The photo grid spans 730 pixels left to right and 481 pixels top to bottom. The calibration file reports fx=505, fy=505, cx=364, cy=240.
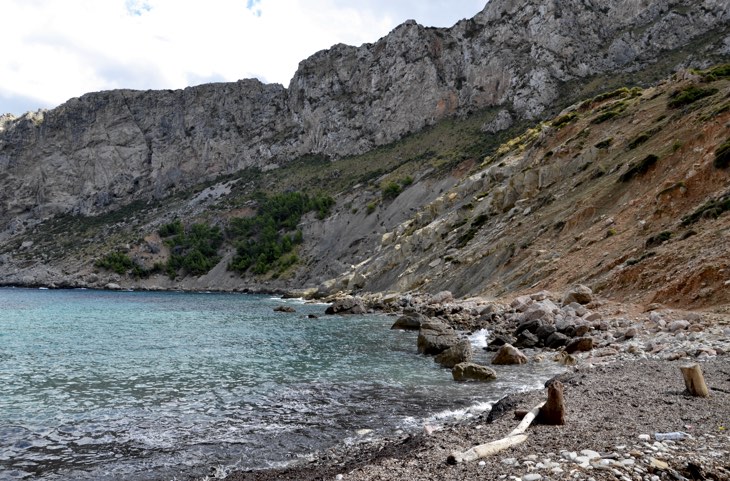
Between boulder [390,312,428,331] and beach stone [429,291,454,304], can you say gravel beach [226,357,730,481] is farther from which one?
beach stone [429,291,454,304]

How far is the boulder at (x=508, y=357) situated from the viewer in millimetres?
20812

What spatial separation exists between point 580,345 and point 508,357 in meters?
3.20

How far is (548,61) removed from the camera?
111875 millimetres

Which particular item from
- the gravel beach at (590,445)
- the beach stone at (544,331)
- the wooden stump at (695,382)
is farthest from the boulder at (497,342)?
the wooden stump at (695,382)

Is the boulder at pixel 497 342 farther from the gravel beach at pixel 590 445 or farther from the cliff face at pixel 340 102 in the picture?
the cliff face at pixel 340 102

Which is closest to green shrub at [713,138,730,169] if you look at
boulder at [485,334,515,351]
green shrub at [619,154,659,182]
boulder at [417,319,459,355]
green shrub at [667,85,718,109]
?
green shrub at [619,154,659,182]

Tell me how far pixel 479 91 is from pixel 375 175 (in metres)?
34.3

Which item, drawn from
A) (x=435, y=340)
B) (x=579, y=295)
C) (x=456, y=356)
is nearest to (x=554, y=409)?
(x=456, y=356)

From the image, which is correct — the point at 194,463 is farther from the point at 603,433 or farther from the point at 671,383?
the point at 671,383

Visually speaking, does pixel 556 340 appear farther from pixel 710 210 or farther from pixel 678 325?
pixel 710 210

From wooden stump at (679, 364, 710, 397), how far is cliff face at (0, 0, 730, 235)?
95.9 m

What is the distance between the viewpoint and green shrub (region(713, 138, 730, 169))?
3094cm

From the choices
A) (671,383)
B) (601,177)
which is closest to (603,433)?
(671,383)

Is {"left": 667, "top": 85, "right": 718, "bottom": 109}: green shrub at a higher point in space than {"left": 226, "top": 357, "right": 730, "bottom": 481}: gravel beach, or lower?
higher
